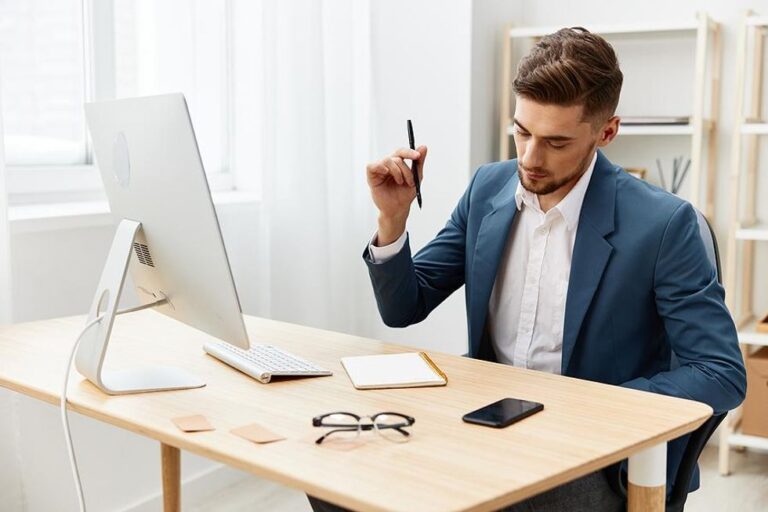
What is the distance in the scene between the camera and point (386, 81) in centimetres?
316

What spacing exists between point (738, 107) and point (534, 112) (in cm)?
152

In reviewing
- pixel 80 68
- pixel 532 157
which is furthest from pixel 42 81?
pixel 532 157

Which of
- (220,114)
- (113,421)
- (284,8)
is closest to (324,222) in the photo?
(220,114)

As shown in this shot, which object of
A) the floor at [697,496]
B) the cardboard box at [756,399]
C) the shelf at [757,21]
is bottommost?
the floor at [697,496]

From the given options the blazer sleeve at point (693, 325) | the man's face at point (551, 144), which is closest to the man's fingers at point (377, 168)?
the man's face at point (551, 144)

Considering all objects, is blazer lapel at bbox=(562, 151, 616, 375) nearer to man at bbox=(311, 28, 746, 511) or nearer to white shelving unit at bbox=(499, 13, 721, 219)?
man at bbox=(311, 28, 746, 511)

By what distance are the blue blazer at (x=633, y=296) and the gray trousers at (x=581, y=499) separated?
104mm

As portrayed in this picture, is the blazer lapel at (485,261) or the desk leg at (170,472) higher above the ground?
the blazer lapel at (485,261)

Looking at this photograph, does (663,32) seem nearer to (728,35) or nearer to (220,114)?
(728,35)

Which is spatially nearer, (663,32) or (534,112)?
(534,112)

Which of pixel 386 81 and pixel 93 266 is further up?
pixel 386 81

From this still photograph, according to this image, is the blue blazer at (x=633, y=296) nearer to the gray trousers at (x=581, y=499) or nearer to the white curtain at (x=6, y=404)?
the gray trousers at (x=581, y=499)

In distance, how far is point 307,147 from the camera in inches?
111

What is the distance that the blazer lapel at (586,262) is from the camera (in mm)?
1591
